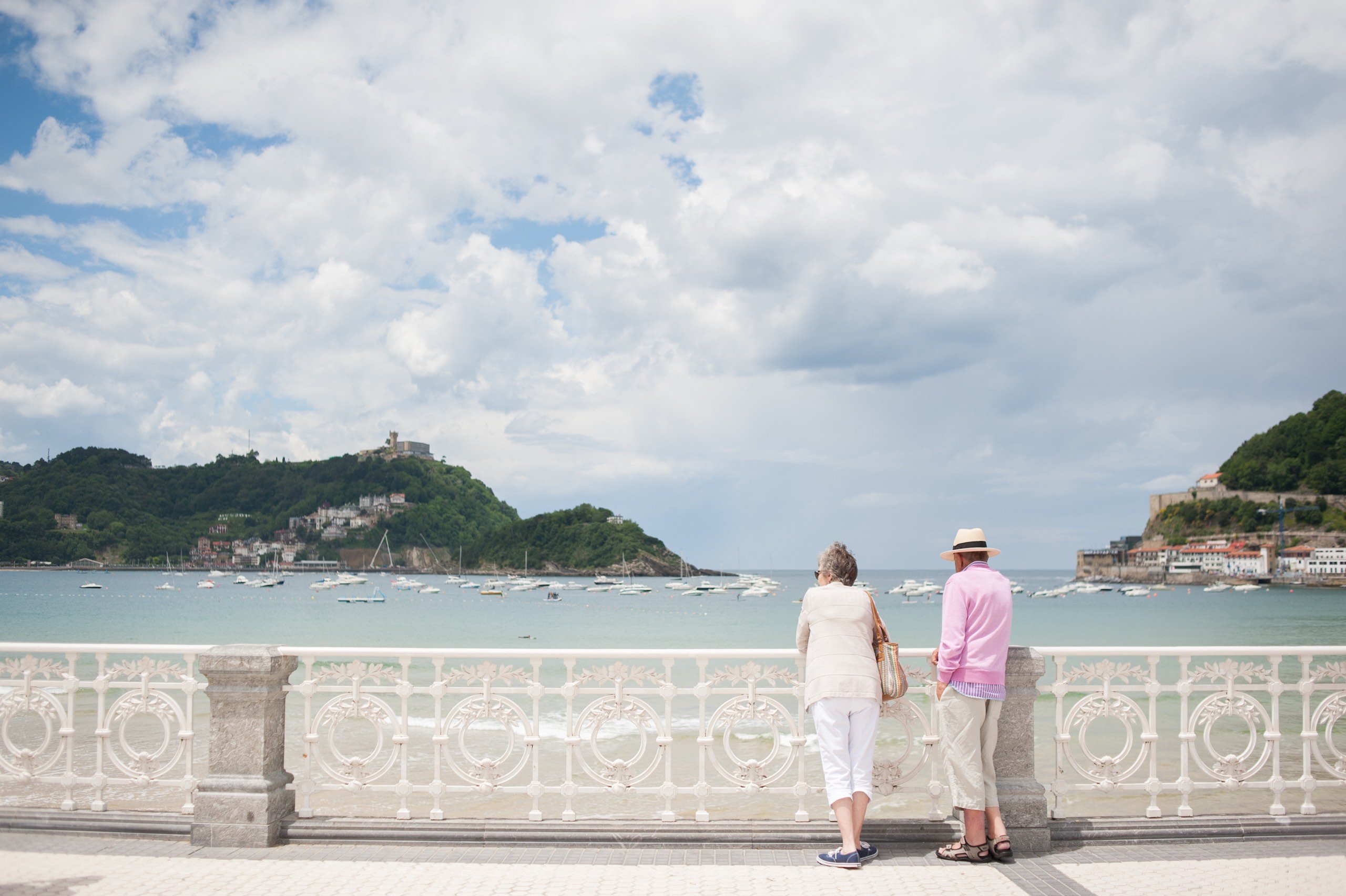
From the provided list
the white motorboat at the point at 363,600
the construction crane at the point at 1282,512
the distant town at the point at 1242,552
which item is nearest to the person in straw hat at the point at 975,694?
the white motorboat at the point at 363,600

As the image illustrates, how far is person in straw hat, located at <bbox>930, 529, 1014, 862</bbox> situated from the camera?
4.36m

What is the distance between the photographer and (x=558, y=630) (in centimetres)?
5188

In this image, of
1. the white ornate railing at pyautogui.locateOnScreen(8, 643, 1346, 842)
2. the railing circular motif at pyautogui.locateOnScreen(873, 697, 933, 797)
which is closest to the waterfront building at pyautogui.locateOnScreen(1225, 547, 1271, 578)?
the white ornate railing at pyautogui.locateOnScreen(8, 643, 1346, 842)

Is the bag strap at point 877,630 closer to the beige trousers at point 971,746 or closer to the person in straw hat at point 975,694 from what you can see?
the person in straw hat at point 975,694

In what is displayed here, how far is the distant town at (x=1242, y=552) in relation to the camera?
10150cm

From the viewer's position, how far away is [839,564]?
447cm

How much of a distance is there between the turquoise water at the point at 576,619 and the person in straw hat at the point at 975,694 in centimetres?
2295

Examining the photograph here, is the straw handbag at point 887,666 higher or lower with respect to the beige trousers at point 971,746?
higher

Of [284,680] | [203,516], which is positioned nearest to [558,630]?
[284,680]

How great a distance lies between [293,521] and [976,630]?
163295 mm

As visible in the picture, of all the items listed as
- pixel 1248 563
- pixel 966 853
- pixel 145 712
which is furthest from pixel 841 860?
pixel 1248 563

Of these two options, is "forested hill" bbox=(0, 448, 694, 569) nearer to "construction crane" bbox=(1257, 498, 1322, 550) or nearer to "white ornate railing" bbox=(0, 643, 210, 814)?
"construction crane" bbox=(1257, 498, 1322, 550)

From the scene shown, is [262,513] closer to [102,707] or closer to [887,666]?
[102,707]

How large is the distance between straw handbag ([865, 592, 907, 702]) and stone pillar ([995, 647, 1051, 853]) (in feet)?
2.22
